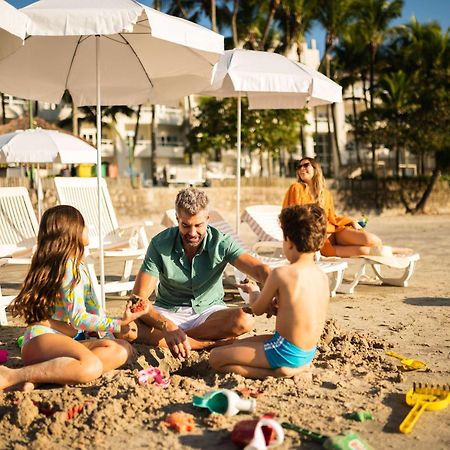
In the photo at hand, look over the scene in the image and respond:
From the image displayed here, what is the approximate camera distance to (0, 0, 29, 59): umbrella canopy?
393 centimetres

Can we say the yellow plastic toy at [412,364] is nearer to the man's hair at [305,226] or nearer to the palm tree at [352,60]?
the man's hair at [305,226]

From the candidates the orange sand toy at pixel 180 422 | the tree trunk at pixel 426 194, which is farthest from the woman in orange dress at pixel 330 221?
the tree trunk at pixel 426 194

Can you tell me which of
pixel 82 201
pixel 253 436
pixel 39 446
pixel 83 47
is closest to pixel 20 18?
pixel 83 47

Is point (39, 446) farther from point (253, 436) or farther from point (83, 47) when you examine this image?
point (83, 47)

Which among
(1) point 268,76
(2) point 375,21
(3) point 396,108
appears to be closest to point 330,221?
(1) point 268,76

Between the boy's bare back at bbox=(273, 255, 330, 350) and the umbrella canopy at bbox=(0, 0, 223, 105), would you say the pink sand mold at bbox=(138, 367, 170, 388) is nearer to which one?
the boy's bare back at bbox=(273, 255, 330, 350)

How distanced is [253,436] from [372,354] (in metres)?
1.79

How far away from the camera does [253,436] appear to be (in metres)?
2.75

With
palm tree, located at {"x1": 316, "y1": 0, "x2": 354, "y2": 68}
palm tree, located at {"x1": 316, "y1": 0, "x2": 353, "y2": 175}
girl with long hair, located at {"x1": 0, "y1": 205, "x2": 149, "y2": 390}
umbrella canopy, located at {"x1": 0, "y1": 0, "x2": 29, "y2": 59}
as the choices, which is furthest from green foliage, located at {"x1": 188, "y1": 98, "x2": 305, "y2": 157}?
girl with long hair, located at {"x1": 0, "y1": 205, "x2": 149, "y2": 390}

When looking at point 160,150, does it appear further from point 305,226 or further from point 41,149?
point 305,226

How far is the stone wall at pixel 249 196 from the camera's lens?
20359mm

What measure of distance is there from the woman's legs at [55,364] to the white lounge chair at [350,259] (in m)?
3.73

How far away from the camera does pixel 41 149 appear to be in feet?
30.0

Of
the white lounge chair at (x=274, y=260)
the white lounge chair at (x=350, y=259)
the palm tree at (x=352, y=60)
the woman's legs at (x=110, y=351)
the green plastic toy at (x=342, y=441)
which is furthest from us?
the palm tree at (x=352, y=60)
